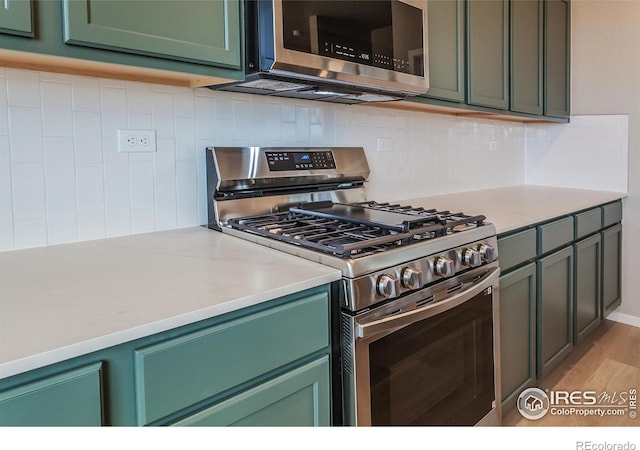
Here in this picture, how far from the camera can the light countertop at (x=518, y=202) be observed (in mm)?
2046

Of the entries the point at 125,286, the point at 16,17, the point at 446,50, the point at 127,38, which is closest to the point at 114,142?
the point at 127,38

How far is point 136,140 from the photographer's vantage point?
1.55 m

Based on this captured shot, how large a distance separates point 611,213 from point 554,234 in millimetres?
954

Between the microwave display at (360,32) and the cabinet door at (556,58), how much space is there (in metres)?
1.46

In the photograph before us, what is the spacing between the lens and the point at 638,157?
3061mm

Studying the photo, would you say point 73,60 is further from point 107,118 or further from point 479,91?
point 479,91

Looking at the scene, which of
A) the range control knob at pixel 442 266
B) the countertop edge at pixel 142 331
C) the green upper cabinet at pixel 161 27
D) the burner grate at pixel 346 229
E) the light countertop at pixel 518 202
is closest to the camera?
the countertop edge at pixel 142 331

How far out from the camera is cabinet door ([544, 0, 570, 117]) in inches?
117

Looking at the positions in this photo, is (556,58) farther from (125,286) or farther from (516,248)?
(125,286)

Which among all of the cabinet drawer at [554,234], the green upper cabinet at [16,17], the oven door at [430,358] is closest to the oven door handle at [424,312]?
the oven door at [430,358]

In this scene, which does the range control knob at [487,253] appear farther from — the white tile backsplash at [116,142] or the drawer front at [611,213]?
the drawer front at [611,213]

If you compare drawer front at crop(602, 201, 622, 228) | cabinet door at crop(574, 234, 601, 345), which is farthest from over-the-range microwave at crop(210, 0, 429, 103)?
drawer front at crop(602, 201, 622, 228)

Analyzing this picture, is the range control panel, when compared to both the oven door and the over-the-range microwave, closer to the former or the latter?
the over-the-range microwave

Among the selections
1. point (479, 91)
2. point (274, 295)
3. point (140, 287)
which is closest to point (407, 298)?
point (274, 295)
